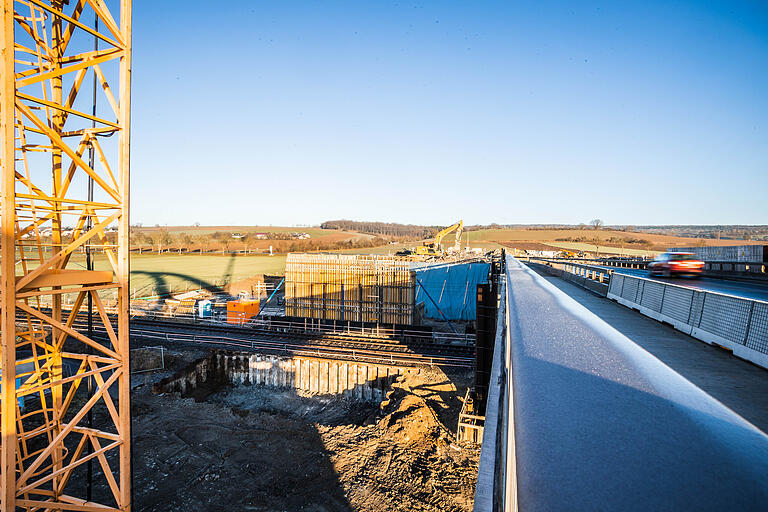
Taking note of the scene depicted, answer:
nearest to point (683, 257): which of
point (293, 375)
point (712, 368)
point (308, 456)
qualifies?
point (712, 368)

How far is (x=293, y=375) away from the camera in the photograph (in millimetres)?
20328

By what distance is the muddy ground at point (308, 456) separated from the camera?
417 inches

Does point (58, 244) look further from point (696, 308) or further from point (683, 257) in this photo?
point (683, 257)

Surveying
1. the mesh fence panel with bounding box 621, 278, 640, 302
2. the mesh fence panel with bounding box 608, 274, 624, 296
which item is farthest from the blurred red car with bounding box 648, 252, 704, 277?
the mesh fence panel with bounding box 621, 278, 640, 302

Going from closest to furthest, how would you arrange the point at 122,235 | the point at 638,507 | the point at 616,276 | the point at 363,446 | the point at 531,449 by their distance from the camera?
the point at 638,507, the point at 531,449, the point at 122,235, the point at 616,276, the point at 363,446

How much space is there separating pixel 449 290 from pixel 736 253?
19.0 metres

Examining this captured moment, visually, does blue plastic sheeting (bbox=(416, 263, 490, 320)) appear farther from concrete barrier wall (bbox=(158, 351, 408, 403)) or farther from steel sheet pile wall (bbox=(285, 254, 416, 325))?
concrete barrier wall (bbox=(158, 351, 408, 403))

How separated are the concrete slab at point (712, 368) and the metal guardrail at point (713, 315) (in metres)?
0.16

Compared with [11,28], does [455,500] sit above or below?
below

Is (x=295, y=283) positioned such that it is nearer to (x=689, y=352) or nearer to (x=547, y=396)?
(x=689, y=352)

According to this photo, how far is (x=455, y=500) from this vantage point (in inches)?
386

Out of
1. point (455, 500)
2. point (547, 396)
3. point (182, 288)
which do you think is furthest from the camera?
point (182, 288)

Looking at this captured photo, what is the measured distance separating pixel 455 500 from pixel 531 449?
10.8m

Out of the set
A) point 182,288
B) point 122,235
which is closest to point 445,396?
point 122,235
